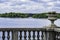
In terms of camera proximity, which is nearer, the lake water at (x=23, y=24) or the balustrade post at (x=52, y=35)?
the balustrade post at (x=52, y=35)

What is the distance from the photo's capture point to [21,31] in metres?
7.79

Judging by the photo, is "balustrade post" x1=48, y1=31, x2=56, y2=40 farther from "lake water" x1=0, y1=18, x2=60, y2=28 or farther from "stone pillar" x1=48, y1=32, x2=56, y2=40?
"lake water" x1=0, y1=18, x2=60, y2=28

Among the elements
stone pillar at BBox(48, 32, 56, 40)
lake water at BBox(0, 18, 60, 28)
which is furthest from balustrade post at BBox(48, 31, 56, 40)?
lake water at BBox(0, 18, 60, 28)

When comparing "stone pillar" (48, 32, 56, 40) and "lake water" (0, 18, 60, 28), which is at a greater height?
"stone pillar" (48, 32, 56, 40)

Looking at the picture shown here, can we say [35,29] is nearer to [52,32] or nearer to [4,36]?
[52,32]

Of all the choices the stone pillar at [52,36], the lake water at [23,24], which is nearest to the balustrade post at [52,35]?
the stone pillar at [52,36]

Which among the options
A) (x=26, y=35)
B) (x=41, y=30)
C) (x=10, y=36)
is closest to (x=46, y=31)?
(x=41, y=30)

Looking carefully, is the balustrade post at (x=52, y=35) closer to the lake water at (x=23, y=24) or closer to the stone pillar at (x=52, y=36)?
the stone pillar at (x=52, y=36)

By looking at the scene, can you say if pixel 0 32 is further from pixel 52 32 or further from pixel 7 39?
pixel 52 32

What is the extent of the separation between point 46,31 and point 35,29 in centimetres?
46

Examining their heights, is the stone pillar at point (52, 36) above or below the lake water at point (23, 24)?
above

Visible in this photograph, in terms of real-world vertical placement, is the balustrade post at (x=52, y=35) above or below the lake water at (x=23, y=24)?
above

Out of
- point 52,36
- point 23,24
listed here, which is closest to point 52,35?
point 52,36

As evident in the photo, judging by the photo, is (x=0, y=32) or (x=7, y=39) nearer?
(x=7, y=39)
